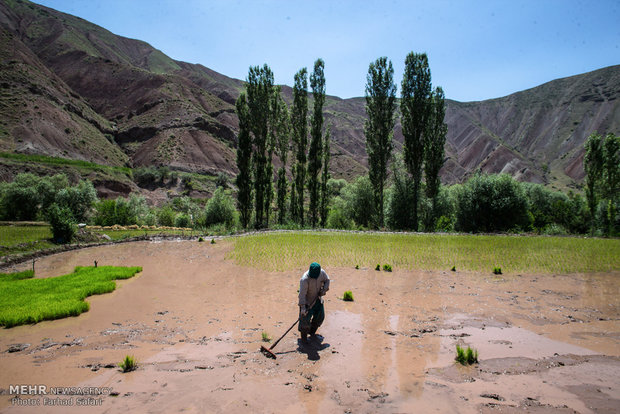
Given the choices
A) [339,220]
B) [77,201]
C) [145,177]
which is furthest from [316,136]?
[145,177]

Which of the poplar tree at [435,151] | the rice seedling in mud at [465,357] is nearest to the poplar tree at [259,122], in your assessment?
the poplar tree at [435,151]

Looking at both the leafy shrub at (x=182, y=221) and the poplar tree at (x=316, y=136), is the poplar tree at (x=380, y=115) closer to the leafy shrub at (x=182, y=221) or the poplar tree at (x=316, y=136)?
the poplar tree at (x=316, y=136)

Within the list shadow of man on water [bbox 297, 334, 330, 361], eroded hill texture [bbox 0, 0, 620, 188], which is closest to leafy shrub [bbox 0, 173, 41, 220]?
eroded hill texture [bbox 0, 0, 620, 188]

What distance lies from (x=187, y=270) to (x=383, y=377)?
13.5 m

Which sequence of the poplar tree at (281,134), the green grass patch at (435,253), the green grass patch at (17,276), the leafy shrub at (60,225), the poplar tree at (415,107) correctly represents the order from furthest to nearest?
the poplar tree at (281,134) < the poplar tree at (415,107) < the leafy shrub at (60,225) < the green grass patch at (17,276) < the green grass patch at (435,253)

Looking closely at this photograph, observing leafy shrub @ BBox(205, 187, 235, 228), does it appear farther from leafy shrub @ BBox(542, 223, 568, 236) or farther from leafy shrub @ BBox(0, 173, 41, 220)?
leafy shrub @ BBox(542, 223, 568, 236)

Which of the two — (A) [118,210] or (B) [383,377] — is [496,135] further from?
(B) [383,377]

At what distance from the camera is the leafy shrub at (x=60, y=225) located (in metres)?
25.5

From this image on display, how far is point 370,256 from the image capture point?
58.0ft

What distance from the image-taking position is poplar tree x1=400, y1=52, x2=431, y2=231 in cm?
3544

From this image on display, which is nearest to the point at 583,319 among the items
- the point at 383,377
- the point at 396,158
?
the point at 383,377

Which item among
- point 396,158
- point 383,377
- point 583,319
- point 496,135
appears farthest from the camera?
point 496,135

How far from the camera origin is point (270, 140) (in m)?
38.5

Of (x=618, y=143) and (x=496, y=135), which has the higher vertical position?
(x=496, y=135)
